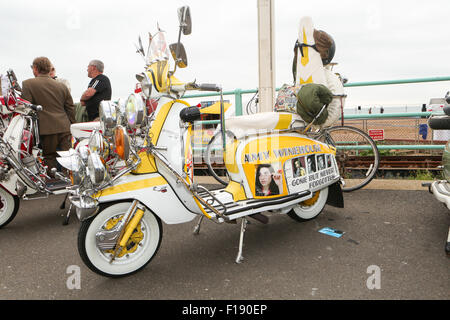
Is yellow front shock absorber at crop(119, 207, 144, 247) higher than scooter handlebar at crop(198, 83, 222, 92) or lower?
lower

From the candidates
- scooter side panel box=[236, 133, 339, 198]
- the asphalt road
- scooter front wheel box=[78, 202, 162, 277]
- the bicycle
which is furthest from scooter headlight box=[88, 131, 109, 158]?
the bicycle

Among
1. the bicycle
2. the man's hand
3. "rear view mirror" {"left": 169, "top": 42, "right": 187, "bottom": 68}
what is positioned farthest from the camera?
the man's hand

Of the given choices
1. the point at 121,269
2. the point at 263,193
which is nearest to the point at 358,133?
the point at 263,193

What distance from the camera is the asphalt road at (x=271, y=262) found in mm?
2113

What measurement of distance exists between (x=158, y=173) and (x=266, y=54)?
2.68m

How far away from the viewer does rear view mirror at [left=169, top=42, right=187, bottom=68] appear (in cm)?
236

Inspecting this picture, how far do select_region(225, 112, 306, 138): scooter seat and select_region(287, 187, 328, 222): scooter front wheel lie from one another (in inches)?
30.6

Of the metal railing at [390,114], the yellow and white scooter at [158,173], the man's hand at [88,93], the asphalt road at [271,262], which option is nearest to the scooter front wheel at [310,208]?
the asphalt road at [271,262]

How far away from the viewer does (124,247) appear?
85.6 inches

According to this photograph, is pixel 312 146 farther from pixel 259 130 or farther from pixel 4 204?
pixel 4 204

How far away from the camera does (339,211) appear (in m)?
3.54

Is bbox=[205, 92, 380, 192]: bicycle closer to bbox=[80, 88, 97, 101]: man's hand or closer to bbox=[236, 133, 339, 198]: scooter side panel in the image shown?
bbox=[236, 133, 339, 198]: scooter side panel

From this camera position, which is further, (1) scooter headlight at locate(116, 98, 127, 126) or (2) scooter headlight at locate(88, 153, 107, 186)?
(1) scooter headlight at locate(116, 98, 127, 126)
